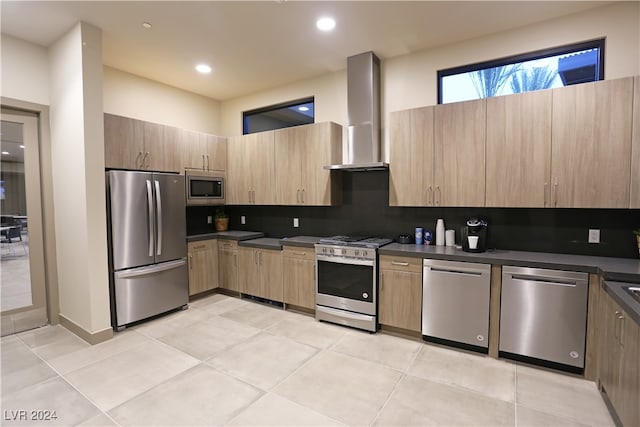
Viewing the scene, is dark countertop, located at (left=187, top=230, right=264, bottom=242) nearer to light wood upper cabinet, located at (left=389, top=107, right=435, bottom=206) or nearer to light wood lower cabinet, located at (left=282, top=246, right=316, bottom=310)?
light wood lower cabinet, located at (left=282, top=246, right=316, bottom=310)

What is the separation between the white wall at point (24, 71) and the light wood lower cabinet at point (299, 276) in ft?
10.8

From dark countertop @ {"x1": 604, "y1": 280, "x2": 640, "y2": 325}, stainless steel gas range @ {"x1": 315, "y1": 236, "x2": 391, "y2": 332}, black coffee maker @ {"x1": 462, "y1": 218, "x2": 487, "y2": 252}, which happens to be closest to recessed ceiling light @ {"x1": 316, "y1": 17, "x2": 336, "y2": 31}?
stainless steel gas range @ {"x1": 315, "y1": 236, "x2": 391, "y2": 332}

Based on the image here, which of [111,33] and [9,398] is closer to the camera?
[9,398]

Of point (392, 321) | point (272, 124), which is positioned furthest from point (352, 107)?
point (392, 321)

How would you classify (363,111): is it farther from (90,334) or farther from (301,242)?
(90,334)

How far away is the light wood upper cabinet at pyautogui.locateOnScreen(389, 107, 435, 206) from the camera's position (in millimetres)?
3287

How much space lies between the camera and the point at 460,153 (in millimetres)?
3125

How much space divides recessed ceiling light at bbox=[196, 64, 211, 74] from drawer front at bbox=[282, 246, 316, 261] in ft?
8.42

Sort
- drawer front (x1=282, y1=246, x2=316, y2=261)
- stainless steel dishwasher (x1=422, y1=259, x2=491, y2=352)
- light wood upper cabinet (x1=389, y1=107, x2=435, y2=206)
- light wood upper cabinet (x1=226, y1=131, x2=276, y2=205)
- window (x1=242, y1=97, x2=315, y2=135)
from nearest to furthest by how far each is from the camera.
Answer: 1. stainless steel dishwasher (x1=422, y1=259, x2=491, y2=352)
2. light wood upper cabinet (x1=389, y1=107, x2=435, y2=206)
3. drawer front (x1=282, y1=246, x2=316, y2=261)
4. light wood upper cabinet (x1=226, y1=131, x2=276, y2=205)
5. window (x1=242, y1=97, x2=315, y2=135)

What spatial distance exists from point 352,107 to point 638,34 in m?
2.60

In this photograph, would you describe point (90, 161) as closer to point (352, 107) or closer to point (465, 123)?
point (352, 107)

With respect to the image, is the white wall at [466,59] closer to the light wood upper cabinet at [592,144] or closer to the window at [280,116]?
the window at [280,116]

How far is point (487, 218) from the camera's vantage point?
10.8 feet

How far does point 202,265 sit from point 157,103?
2451 millimetres
